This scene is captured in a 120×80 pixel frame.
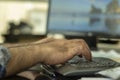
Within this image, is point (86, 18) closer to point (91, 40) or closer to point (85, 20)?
point (85, 20)

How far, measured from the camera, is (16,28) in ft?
8.59

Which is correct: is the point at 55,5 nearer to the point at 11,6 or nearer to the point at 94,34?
the point at 94,34

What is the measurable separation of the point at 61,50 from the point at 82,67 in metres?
0.09

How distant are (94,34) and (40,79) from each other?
3.04 feet

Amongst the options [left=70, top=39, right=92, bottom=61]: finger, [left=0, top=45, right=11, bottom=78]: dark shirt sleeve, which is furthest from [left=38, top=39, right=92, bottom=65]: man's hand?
[left=0, top=45, right=11, bottom=78]: dark shirt sleeve

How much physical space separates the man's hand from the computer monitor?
2.26ft

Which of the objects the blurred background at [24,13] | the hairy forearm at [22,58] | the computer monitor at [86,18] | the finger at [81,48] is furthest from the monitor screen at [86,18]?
the blurred background at [24,13]

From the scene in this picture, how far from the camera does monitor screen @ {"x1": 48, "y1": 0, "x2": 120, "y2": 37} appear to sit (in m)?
1.65

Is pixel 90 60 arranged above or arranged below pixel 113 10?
below

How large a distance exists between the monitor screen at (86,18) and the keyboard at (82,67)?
70cm

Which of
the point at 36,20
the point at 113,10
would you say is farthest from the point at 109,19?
the point at 36,20

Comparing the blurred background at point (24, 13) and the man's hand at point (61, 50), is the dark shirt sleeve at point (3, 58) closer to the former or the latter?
the man's hand at point (61, 50)

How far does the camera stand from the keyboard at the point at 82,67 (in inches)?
33.4

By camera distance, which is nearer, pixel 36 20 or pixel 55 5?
pixel 55 5
